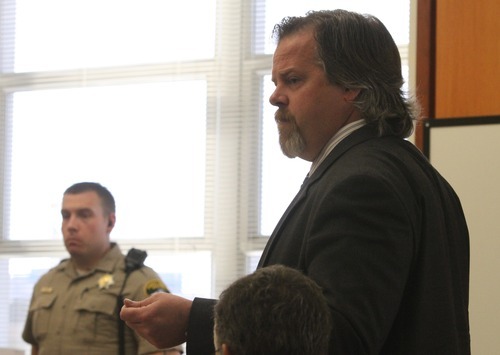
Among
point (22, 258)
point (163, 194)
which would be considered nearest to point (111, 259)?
point (163, 194)

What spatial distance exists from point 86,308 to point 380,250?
265 cm

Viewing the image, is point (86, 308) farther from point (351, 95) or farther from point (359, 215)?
point (359, 215)

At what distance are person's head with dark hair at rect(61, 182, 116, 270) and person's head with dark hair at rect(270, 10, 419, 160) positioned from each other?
2.41 metres

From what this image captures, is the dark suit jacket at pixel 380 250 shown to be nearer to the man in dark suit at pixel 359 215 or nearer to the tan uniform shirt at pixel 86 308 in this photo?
the man in dark suit at pixel 359 215

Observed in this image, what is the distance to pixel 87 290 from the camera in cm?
404

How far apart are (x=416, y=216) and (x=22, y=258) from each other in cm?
365

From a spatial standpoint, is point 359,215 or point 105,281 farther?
point 105,281

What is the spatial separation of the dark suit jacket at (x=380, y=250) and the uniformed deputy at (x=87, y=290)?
224 centimetres

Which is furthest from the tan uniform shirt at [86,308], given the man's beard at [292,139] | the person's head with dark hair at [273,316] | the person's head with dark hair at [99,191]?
the person's head with dark hair at [273,316]

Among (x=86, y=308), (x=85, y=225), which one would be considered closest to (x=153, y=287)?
(x=86, y=308)

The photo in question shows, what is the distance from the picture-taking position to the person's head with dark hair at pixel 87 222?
13.6 ft

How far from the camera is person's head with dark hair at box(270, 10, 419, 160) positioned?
6.08ft

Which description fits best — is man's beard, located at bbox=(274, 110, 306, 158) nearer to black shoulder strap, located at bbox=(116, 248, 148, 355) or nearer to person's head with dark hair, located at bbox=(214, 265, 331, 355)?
person's head with dark hair, located at bbox=(214, 265, 331, 355)

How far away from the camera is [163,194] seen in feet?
15.1
